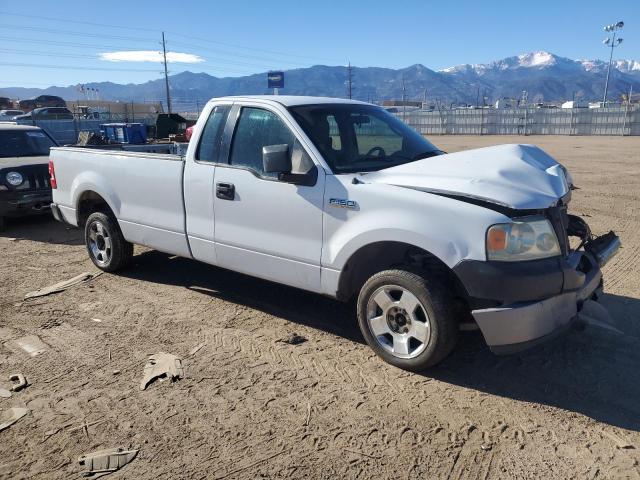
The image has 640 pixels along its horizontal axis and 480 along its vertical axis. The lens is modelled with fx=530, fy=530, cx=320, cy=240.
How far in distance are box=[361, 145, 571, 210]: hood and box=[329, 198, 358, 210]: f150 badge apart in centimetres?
20

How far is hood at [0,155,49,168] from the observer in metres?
8.52

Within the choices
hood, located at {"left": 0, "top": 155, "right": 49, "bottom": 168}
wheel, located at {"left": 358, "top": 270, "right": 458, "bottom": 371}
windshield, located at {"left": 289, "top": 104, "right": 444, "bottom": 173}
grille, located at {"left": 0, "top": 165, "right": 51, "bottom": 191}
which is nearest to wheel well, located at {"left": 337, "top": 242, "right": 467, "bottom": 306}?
wheel, located at {"left": 358, "top": 270, "right": 458, "bottom": 371}

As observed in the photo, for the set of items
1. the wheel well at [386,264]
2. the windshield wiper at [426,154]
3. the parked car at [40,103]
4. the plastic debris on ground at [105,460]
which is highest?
the parked car at [40,103]

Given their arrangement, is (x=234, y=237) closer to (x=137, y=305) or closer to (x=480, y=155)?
(x=137, y=305)

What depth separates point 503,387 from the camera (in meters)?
3.55

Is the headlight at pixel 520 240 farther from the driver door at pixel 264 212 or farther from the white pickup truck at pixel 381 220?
the driver door at pixel 264 212

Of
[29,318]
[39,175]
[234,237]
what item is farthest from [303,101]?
[39,175]

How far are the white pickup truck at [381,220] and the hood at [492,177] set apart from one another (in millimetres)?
13

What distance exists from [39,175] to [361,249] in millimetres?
6968

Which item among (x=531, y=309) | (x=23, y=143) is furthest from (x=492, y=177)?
(x=23, y=143)

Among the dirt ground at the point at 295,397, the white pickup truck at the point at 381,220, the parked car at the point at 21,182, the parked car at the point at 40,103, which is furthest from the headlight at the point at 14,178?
the parked car at the point at 40,103

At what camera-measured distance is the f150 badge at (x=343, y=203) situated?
12.3 ft

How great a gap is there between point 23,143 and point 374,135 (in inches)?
303

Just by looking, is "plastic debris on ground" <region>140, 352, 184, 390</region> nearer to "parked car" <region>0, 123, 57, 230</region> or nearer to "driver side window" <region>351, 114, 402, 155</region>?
"driver side window" <region>351, 114, 402, 155</region>
